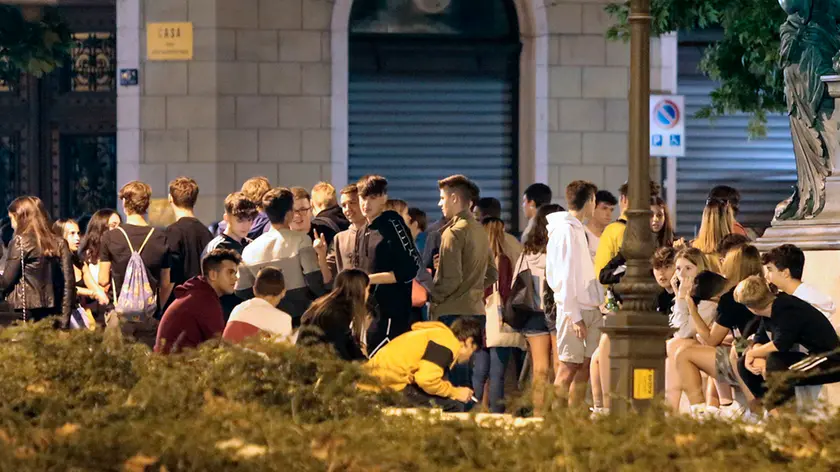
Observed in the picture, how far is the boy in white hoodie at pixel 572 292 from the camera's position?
38.3 ft

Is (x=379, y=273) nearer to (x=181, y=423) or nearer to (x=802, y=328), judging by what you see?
(x=802, y=328)

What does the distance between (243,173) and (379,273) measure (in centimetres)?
851

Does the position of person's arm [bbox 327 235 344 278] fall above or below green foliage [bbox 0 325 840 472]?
above

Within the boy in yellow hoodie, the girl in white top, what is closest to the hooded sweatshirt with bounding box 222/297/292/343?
the boy in yellow hoodie

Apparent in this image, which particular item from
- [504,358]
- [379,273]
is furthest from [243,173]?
[379,273]

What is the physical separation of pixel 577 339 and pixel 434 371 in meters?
2.65

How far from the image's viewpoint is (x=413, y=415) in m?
5.52

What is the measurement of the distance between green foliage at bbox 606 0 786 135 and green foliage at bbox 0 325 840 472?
10.9 meters

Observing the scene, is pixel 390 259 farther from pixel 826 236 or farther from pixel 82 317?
pixel 82 317

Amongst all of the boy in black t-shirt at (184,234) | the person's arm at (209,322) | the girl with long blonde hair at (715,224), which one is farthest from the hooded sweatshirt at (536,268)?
the person's arm at (209,322)

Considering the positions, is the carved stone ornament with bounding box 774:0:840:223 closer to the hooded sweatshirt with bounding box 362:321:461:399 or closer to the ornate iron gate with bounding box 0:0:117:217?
the hooded sweatshirt with bounding box 362:321:461:399

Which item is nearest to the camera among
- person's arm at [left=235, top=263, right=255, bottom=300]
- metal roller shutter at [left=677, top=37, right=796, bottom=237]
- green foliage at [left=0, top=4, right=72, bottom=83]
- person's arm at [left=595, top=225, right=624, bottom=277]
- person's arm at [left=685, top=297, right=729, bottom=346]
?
Answer: person's arm at [left=685, top=297, right=729, bottom=346]

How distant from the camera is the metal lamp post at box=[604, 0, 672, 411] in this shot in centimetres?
884

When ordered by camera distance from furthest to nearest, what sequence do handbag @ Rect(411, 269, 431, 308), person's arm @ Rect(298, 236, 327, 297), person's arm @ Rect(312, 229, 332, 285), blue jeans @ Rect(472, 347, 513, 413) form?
blue jeans @ Rect(472, 347, 513, 413), handbag @ Rect(411, 269, 431, 308), person's arm @ Rect(312, 229, 332, 285), person's arm @ Rect(298, 236, 327, 297)
